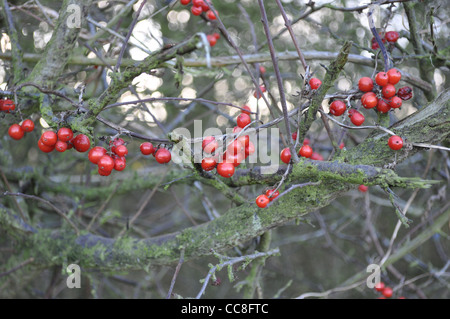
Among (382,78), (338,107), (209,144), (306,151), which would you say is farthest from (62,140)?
(382,78)

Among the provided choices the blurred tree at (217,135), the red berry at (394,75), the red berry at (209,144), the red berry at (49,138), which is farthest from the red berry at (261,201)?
the red berry at (49,138)

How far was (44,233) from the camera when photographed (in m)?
2.19

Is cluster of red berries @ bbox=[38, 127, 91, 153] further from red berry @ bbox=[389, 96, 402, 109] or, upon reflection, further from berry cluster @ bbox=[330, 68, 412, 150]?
red berry @ bbox=[389, 96, 402, 109]

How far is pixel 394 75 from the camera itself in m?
1.37

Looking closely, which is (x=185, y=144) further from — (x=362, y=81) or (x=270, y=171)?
(x=362, y=81)

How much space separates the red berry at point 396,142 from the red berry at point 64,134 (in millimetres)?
1050

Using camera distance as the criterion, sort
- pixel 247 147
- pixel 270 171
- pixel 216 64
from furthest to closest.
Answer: pixel 216 64, pixel 270 171, pixel 247 147

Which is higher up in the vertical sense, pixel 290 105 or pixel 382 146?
pixel 290 105

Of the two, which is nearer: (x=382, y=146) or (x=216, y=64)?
(x=382, y=146)

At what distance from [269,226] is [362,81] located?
2.04 feet

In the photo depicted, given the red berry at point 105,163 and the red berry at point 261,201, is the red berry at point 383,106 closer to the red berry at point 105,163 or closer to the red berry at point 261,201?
the red berry at point 261,201

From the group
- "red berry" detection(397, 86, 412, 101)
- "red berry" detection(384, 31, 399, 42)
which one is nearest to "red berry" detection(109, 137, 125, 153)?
"red berry" detection(397, 86, 412, 101)
